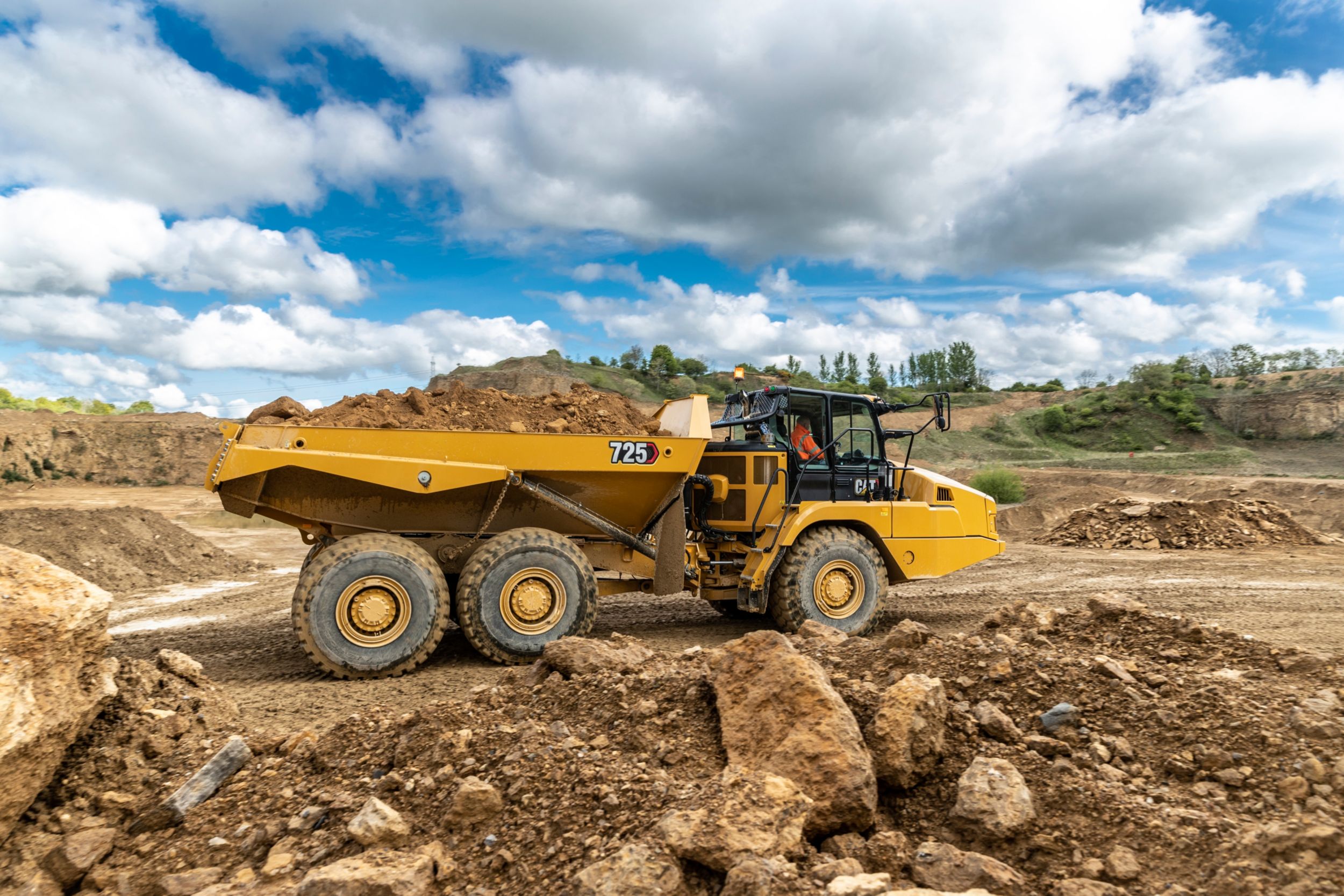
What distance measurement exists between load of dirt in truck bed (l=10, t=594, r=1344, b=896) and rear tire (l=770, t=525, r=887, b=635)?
2.73 metres

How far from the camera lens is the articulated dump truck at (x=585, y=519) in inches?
232

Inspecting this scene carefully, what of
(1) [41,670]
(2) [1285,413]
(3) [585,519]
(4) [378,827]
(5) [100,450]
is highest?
(2) [1285,413]

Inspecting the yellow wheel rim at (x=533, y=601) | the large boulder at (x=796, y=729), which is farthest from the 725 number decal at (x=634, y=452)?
the large boulder at (x=796, y=729)

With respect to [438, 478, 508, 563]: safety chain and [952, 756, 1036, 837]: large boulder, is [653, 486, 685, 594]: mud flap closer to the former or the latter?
[438, 478, 508, 563]: safety chain

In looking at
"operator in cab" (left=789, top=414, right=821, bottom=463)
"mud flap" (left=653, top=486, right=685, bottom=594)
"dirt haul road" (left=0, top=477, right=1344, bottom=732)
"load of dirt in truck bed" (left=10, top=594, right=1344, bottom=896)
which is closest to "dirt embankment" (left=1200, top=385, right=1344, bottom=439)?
"dirt haul road" (left=0, top=477, right=1344, bottom=732)

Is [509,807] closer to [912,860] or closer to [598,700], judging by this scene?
[598,700]

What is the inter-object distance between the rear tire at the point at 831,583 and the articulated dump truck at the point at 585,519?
2cm

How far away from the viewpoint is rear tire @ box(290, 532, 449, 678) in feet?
18.8

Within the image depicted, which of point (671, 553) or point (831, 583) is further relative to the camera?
point (831, 583)

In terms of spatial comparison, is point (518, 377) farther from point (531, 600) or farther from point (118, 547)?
point (531, 600)

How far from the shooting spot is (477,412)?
7387 mm

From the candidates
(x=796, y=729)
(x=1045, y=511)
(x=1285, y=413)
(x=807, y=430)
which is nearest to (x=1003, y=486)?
(x=1045, y=511)

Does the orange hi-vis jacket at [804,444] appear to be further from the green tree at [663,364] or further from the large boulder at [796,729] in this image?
the green tree at [663,364]

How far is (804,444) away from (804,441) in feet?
0.11
